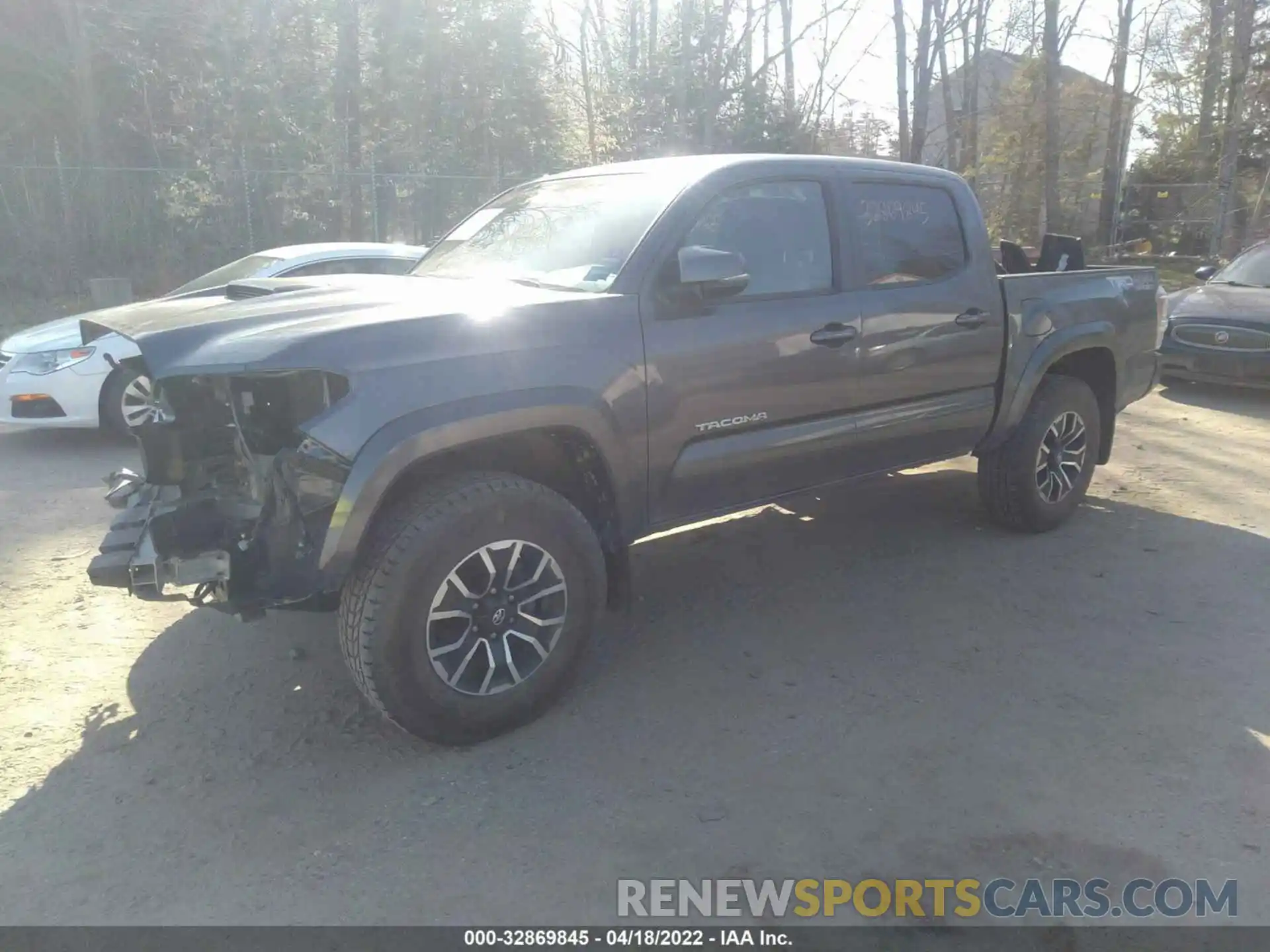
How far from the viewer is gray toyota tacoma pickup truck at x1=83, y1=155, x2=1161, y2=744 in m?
3.19

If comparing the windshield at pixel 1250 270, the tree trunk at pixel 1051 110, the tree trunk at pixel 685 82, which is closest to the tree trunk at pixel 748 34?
the tree trunk at pixel 685 82

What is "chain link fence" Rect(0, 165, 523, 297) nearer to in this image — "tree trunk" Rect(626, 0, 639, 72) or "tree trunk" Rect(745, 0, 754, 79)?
"tree trunk" Rect(745, 0, 754, 79)

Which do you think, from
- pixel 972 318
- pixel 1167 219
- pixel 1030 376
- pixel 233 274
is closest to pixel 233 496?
pixel 972 318

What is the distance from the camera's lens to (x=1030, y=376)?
208 inches

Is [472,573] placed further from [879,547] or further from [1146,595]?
[1146,595]

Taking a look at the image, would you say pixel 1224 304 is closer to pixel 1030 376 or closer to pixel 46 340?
pixel 1030 376

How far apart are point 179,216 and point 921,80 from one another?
15.7 meters

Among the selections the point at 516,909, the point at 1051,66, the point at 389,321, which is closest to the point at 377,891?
the point at 516,909

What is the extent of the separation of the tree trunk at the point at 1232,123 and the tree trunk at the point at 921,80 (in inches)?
231

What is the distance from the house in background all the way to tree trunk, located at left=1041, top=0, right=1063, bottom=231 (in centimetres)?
241

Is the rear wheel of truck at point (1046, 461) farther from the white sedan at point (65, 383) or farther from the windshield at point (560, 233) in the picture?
the white sedan at point (65, 383)

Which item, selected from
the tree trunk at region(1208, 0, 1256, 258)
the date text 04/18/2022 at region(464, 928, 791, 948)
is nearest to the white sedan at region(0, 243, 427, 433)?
the date text 04/18/2022 at region(464, 928, 791, 948)

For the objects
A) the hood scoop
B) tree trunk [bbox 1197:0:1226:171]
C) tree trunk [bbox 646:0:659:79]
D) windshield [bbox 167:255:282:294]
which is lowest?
the hood scoop

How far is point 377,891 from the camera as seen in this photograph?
2779mm
